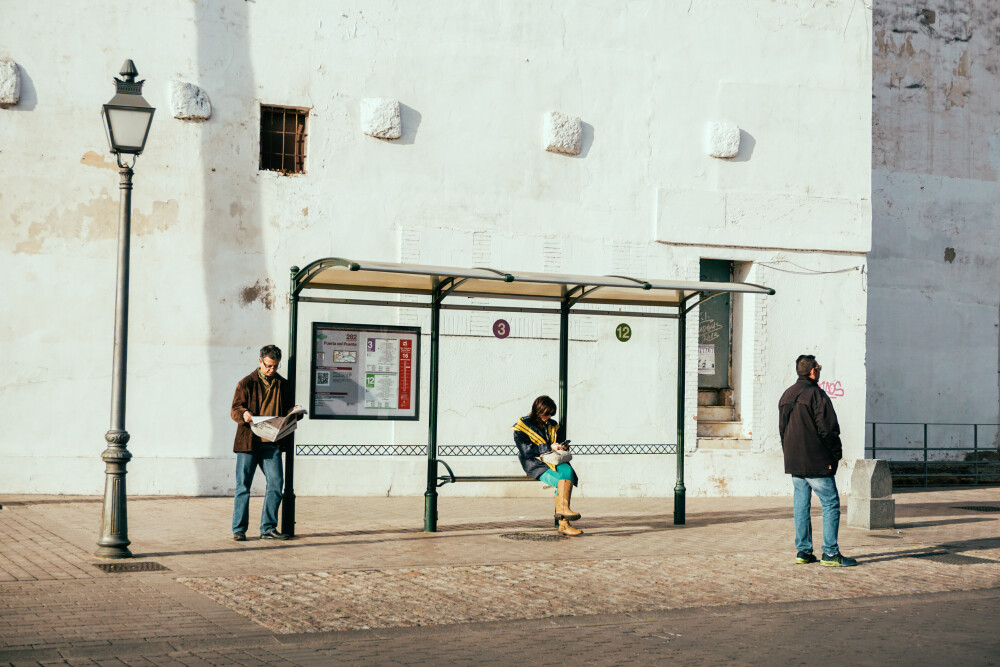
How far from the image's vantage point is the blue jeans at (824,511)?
412 inches

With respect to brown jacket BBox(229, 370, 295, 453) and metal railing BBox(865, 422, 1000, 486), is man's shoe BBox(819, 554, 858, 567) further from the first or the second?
metal railing BBox(865, 422, 1000, 486)

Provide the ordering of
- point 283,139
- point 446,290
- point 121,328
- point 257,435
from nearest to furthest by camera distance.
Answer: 1. point 121,328
2. point 257,435
3. point 446,290
4. point 283,139

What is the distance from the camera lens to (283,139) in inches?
591

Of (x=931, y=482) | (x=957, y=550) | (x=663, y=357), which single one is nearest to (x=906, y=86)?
(x=931, y=482)

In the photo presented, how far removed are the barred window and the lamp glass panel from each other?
199 inches

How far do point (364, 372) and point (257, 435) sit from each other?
1.69 metres

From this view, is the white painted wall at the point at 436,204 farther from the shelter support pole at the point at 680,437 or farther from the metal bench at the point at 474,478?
the metal bench at the point at 474,478

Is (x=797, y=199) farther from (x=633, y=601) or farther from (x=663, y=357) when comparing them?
(x=633, y=601)

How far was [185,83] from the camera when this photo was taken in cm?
1438

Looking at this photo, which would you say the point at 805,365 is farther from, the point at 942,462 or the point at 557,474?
the point at 942,462

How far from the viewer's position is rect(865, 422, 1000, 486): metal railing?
19.4 meters

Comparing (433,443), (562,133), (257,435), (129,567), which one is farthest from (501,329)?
(129,567)

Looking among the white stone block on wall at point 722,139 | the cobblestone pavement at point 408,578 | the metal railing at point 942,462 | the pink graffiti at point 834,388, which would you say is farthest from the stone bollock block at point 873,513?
the metal railing at point 942,462

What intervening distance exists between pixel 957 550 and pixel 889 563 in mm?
1361
